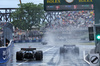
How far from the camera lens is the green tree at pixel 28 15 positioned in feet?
333

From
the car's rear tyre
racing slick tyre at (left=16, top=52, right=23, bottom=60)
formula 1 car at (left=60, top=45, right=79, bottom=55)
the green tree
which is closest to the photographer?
racing slick tyre at (left=16, top=52, right=23, bottom=60)

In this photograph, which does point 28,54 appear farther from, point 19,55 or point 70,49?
point 70,49

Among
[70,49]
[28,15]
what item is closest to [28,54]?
[70,49]

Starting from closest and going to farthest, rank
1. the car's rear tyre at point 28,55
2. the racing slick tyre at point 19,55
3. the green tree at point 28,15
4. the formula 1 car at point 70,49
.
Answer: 1. the racing slick tyre at point 19,55
2. the car's rear tyre at point 28,55
3. the formula 1 car at point 70,49
4. the green tree at point 28,15

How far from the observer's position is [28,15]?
341 ft

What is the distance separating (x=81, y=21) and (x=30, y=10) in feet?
75.8

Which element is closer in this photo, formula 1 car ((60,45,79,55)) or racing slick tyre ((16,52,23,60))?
racing slick tyre ((16,52,23,60))

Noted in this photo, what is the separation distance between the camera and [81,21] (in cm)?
8950

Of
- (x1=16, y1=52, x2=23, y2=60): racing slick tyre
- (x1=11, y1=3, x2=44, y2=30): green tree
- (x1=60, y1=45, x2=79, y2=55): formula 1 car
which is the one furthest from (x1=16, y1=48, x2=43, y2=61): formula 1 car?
(x1=11, y1=3, x2=44, y2=30): green tree

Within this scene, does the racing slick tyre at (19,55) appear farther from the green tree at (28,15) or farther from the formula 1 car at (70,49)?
the green tree at (28,15)

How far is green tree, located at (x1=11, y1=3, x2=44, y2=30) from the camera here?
3999 inches

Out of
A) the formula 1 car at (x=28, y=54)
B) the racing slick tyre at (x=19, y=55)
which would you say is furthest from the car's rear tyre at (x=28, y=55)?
the racing slick tyre at (x=19, y=55)

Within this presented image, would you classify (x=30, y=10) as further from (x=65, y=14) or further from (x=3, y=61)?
(x=3, y=61)

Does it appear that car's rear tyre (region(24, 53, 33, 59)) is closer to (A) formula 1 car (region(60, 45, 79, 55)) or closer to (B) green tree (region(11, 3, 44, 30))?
(A) formula 1 car (region(60, 45, 79, 55))
